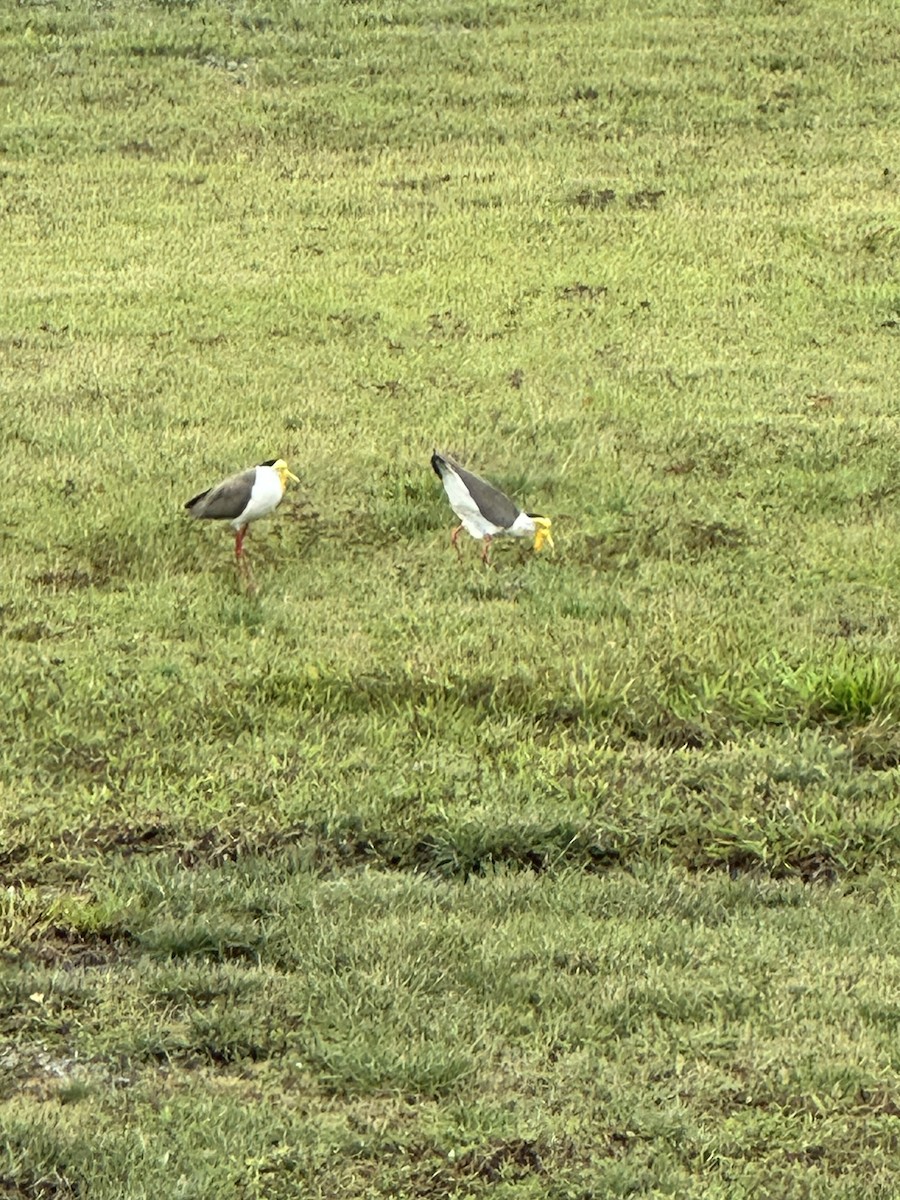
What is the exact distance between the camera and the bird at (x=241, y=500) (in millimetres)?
9250

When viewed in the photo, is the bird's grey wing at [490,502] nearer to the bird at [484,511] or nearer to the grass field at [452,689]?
the bird at [484,511]

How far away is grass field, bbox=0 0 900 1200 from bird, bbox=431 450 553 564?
0.25m

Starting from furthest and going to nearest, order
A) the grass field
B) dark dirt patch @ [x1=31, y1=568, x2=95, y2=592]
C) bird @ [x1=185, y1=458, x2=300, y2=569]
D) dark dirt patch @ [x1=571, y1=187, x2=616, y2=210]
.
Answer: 1. dark dirt patch @ [x1=571, y1=187, x2=616, y2=210]
2. bird @ [x1=185, y1=458, x2=300, y2=569]
3. dark dirt patch @ [x1=31, y1=568, x2=95, y2=592]
4. the grass field

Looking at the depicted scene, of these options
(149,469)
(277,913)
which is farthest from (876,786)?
(149,469)

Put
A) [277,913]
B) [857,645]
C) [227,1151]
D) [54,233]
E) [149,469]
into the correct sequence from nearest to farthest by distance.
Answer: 1. [227,1151]
2. [277,913]
3. [857,645]
4. [149,469]
5. [54,233]

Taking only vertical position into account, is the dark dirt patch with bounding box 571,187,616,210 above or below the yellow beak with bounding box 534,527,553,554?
above

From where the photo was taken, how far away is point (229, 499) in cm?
925

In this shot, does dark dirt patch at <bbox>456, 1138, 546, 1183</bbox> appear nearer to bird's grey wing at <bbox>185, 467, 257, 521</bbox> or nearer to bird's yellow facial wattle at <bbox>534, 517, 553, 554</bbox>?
bird's grey wing at <bbox>185, 467, 257, 521</bbox>

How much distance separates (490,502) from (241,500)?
1.42 m

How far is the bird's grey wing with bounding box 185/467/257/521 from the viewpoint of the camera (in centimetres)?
924

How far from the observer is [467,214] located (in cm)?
1772

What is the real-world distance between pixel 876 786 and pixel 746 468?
4722mm

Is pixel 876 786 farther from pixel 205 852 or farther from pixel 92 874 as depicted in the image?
pixel 92 874

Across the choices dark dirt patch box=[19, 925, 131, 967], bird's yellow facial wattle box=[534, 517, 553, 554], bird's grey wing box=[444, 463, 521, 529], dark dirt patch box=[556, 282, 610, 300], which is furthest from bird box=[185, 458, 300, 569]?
dark dirt patch box=[556, 282, 610, 300]
